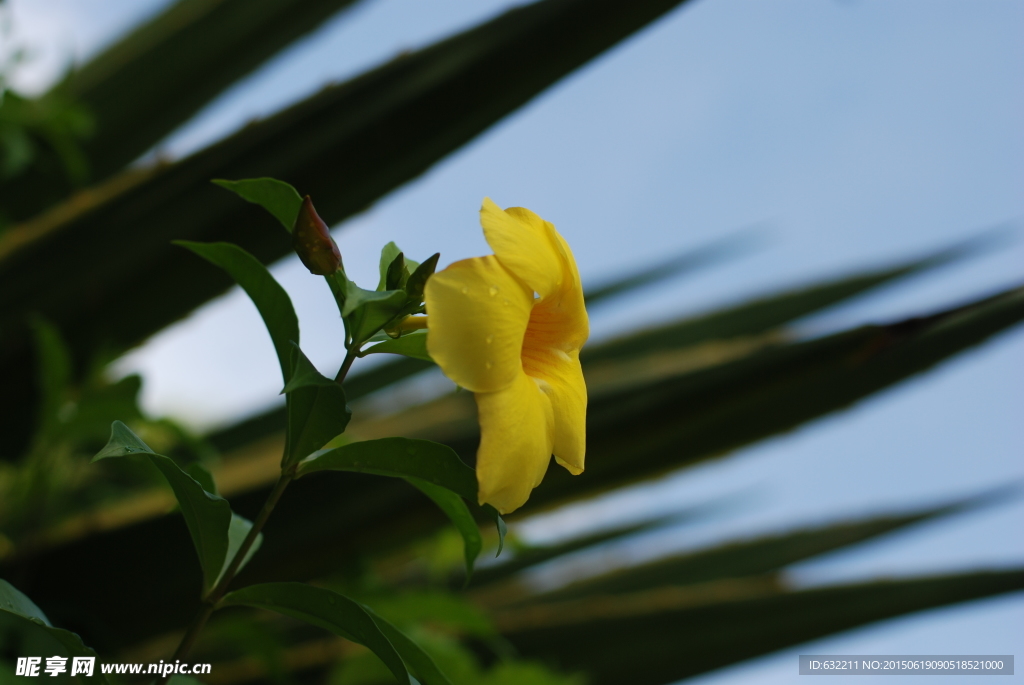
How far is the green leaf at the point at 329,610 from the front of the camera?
0.38 m

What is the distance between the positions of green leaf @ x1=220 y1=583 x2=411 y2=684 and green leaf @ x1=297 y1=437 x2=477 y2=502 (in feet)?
0.23

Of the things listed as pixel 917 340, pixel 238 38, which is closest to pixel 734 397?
pixel 917 340

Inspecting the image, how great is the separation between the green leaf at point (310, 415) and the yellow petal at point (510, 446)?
0.26 ft

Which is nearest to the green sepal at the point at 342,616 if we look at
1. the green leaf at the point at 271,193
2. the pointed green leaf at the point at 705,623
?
A: the green leaf at the point at 271,193

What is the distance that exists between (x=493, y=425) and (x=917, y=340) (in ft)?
2.48

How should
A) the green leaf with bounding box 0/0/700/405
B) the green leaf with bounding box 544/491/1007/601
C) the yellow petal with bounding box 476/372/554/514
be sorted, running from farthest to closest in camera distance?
the green leaf with bounding box 544/491/1007/601
the green leaf with bounding box 0/0/700/405
the yellow petal with bounding box 476/372/554/514

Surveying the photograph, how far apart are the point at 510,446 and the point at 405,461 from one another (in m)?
0.09

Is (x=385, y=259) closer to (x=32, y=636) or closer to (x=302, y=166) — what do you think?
(x=32, y=636)

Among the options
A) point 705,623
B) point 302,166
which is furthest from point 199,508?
point 705,623

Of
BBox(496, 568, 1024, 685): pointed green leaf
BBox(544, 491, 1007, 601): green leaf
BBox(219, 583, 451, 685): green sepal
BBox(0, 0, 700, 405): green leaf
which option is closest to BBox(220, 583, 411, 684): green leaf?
BBox(219, 583, 451, 685): green sepal

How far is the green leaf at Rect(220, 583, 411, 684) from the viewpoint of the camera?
1.23 feet

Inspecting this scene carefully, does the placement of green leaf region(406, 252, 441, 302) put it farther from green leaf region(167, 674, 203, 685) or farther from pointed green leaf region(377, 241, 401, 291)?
green leaf region(167, 674, 203, 685)

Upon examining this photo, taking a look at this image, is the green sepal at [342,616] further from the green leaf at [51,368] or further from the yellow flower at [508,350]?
the green leaf at [51,368]

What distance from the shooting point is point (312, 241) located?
14.8 inches
